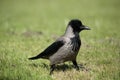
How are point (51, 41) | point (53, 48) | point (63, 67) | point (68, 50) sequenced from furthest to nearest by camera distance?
point (51, 41), point (63, 67), point (53, 48), point (68, 50)

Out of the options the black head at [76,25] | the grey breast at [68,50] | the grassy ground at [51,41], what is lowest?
the grassy ground at [51,41]

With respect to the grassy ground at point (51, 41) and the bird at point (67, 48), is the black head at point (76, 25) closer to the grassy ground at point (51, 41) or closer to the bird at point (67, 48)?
the bird at point (67, 48)

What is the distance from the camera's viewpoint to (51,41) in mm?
14695

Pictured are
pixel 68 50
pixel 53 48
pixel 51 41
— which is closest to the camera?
pixel 68 50

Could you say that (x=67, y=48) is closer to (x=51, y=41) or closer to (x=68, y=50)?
(x=68, y=50)

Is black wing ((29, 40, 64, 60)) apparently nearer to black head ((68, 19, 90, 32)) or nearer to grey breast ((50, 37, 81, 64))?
grey breast ((50, 37, 81, 64))

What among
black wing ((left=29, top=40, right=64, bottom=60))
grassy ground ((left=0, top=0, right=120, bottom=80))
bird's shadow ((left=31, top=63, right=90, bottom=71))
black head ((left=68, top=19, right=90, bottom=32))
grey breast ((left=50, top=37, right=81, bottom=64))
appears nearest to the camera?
grassy ground ((left=0, top=0, right=120, bottom=80))

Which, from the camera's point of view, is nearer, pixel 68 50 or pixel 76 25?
pixel 68 50

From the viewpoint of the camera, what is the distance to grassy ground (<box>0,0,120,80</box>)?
9.23m

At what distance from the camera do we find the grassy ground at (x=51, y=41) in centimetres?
923

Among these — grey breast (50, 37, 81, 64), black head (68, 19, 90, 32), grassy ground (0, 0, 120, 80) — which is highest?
black head (68, 19, 90, 32)

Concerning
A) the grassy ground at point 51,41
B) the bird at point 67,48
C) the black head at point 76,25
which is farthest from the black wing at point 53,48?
the black head at point 76,25

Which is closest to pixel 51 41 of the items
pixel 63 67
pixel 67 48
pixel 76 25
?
pixel 63 67

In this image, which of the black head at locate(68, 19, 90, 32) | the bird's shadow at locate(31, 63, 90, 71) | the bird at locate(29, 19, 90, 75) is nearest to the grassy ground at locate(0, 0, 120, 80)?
the bird's shadow at locate(31, 63, 90, 71)
